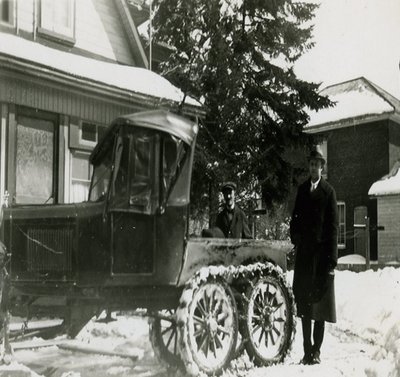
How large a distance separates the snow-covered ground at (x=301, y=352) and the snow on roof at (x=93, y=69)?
3.44 m

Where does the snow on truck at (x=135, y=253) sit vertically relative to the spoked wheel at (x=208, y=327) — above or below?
above

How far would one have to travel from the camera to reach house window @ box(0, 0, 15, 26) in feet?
28.2

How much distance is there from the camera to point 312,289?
18.0 feet

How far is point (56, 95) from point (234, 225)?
3.45m

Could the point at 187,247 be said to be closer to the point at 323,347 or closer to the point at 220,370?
the point at 220,370

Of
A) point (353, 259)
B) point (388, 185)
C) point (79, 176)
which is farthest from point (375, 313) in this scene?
point (353, 259)

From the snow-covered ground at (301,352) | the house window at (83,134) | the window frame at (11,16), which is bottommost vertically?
the snow-covered ground at (301,352)

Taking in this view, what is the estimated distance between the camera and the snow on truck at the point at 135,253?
13.8 ft

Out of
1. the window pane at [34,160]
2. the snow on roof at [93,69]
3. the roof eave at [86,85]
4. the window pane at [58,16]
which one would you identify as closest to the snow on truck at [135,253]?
the roof eave at [86,85]

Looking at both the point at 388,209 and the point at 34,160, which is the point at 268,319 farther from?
the point at 388,209

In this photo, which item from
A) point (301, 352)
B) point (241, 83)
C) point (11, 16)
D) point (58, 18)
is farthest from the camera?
point (241, 83)

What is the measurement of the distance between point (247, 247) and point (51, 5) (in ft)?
19.9

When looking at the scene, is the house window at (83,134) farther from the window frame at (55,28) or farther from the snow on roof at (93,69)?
the window frame at (55,28)

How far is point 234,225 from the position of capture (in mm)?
6738
